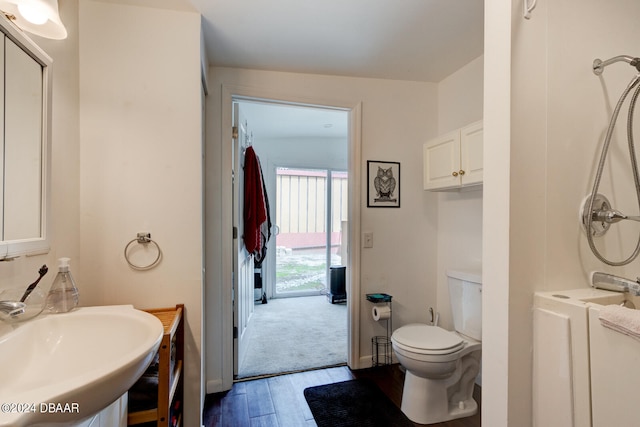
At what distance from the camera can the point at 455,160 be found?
184cm

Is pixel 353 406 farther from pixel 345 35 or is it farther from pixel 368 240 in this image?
pixel 345 35

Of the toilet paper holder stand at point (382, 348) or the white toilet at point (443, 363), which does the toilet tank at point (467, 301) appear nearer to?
the white toilet at point (443, 363)

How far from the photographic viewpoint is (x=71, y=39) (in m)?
1.25

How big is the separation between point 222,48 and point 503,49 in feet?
5.12

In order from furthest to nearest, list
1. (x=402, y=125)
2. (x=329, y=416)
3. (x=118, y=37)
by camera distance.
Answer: (x=402, y=125)
(x=329, y=416)
(x=118, y=37)

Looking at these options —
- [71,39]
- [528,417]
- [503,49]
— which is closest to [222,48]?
[71,39]

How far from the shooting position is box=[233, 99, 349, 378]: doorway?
321cm

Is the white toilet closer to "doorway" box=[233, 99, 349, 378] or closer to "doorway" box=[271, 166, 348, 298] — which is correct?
"doorway" box=[233, 99, 349, 378]

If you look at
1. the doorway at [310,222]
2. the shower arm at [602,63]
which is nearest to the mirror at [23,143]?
the shower arm at [602,63]

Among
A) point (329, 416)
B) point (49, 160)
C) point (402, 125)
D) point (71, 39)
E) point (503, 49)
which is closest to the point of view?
point (503, 49)

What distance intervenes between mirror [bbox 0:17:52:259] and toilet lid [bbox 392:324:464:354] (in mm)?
1747

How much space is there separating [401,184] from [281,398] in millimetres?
1743

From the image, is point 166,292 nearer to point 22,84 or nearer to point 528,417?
point 22,84

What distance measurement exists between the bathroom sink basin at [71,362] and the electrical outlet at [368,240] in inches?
60.0
